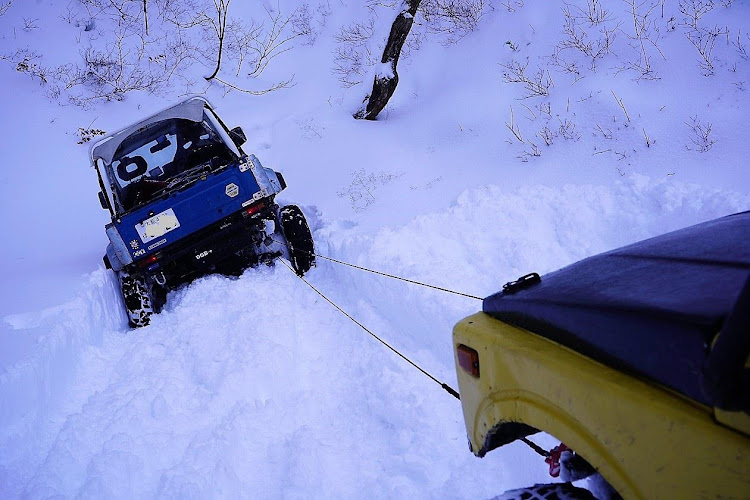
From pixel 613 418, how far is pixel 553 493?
1.74 feet

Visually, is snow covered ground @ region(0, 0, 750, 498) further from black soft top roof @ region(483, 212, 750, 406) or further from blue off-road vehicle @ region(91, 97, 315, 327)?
black soft top roof @ region(483, 212, 750, 406)

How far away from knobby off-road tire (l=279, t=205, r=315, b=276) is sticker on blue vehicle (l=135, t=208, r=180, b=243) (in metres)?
1.16

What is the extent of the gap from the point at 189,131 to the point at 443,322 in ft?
13.7

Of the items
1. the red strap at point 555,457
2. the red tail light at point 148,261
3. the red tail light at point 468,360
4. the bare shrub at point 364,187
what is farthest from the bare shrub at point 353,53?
the red strap at point 555,457

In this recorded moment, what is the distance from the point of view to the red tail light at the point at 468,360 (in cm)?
180

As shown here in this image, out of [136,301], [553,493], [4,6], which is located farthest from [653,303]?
[4,6]

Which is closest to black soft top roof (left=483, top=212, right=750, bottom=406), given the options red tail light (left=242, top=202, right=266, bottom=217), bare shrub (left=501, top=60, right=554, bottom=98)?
red tail light (left=242, top=202, right=266, bottom=217)

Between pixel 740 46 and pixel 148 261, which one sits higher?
pixel 148 261

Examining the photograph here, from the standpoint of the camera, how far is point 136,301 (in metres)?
5.28

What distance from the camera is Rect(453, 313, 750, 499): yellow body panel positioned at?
37.7 inches

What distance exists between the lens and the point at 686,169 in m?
4.48

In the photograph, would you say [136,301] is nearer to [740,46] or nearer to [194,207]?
[194,207]

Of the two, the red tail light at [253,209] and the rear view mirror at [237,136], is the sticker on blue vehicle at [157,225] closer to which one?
the red tail light at [253,209]

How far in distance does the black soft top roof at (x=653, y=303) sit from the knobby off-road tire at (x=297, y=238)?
3.92 metres
